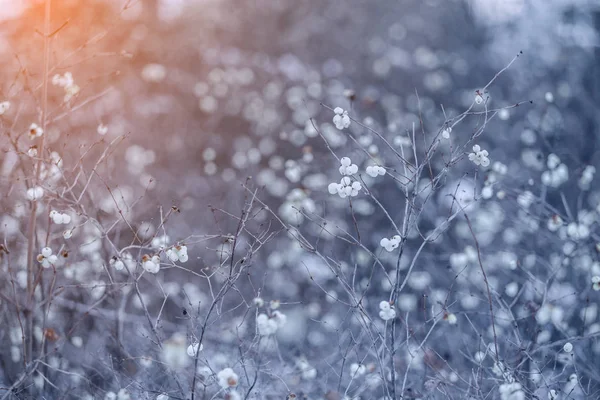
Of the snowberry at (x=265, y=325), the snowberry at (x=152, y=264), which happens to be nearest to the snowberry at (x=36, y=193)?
the snowberry at (x=152, y=264)

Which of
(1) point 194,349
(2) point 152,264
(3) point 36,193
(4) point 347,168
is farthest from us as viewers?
(3) point 36,193

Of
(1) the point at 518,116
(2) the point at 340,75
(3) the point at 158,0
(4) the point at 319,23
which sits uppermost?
(3) the point at 158,0

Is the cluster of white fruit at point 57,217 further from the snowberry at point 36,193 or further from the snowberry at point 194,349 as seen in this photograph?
the snowberry at point 194,349

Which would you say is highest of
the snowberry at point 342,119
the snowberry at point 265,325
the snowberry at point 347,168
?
the snowberry at point 342,119

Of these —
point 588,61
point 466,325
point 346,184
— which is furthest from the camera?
point 588,61

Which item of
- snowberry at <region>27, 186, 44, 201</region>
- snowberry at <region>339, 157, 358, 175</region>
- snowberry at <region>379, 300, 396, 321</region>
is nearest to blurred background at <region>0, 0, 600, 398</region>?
snowberry at <region>27, 186, 44, 201</region>

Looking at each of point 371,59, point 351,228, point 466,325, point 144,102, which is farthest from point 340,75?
point 466,325

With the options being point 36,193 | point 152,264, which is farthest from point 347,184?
point 36,193

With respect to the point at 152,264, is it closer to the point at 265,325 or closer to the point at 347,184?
the point at 265,325

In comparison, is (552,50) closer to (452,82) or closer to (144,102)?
(452,82)

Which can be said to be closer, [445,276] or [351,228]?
[445,276]

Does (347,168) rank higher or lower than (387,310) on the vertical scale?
higher
